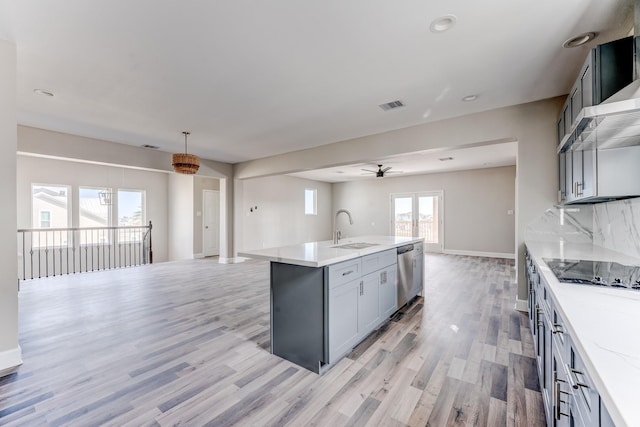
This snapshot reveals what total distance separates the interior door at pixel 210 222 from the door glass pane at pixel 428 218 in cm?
662

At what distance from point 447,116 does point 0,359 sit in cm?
529

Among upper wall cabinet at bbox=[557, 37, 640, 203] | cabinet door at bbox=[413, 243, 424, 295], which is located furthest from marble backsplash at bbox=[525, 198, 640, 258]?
cabinet door at bbox=[413, 243, 424, 295]

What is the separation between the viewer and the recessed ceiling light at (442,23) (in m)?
1.98

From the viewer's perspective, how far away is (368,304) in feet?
9.12

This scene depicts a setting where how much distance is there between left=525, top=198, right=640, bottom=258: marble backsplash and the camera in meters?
2.27

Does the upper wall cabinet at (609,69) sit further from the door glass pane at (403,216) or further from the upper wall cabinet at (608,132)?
the door glass pane at (403,216)

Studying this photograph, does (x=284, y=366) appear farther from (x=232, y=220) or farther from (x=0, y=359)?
(x=232, y=220)

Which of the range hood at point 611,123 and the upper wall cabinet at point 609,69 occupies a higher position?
the upper wall cabinet at point 609,69

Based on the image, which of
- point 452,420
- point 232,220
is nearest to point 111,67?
point 452,420

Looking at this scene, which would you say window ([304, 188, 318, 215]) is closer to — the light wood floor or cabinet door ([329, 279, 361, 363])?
the light wood floor

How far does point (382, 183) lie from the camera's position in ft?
32.9

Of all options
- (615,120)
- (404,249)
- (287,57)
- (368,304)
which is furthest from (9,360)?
(615,120)

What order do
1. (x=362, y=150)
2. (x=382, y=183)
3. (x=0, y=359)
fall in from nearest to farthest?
(x=0, y=359), (x=362, y=150), (x=382, y=183)

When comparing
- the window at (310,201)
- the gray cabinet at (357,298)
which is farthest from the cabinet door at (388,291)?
the window at (310,201)
